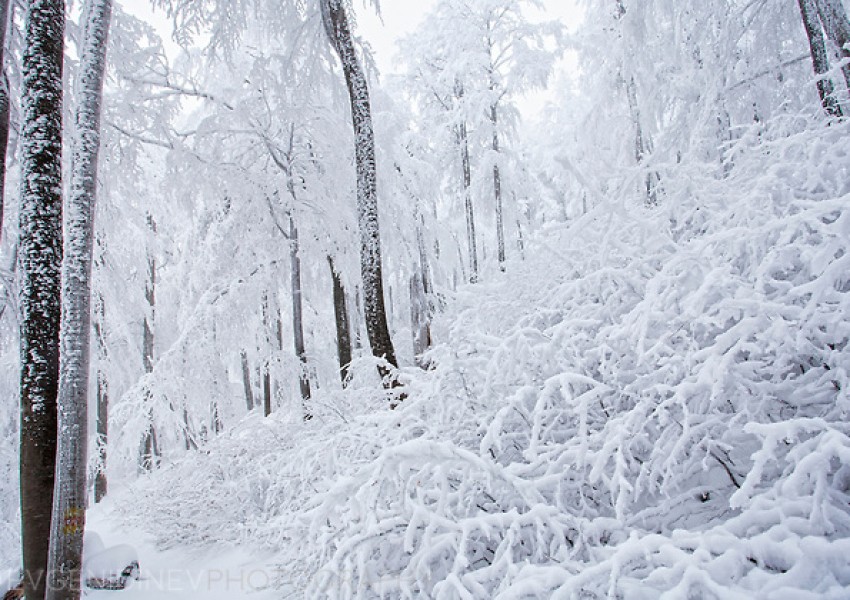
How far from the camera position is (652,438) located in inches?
108

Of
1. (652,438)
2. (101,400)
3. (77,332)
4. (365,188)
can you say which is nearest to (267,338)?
(365,188)

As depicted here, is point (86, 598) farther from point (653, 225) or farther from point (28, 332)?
point (653, 225)

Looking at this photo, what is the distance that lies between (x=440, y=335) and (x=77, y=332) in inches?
139

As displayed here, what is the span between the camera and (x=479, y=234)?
90.0 ft

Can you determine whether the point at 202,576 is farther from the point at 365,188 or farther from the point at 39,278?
the point at 365,188

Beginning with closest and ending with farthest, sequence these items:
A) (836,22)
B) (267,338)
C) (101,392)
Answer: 1. (836,22)
2. (267,338)
3. (101,392)

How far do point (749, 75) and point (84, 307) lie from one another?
9.21 m

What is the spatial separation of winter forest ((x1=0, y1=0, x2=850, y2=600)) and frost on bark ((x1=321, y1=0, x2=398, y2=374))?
4 cm

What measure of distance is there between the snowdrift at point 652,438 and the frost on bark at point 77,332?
108 inches

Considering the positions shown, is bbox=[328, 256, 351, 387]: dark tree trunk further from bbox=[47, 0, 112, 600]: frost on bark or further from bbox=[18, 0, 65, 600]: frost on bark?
bbox=[18, 0, 65, 600]: frost on bark

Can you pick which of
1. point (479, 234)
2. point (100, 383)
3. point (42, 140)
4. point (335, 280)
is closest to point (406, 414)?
point (42, 140)

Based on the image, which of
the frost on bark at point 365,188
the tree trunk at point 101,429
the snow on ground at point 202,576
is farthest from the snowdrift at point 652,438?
the tree trunk at point 101,429

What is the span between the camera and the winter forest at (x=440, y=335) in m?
2.15

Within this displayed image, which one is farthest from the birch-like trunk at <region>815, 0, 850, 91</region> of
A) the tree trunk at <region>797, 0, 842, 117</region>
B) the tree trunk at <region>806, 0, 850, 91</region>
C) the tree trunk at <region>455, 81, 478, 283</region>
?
the tree trunk at <region>455, 81, 478, 283</region>
